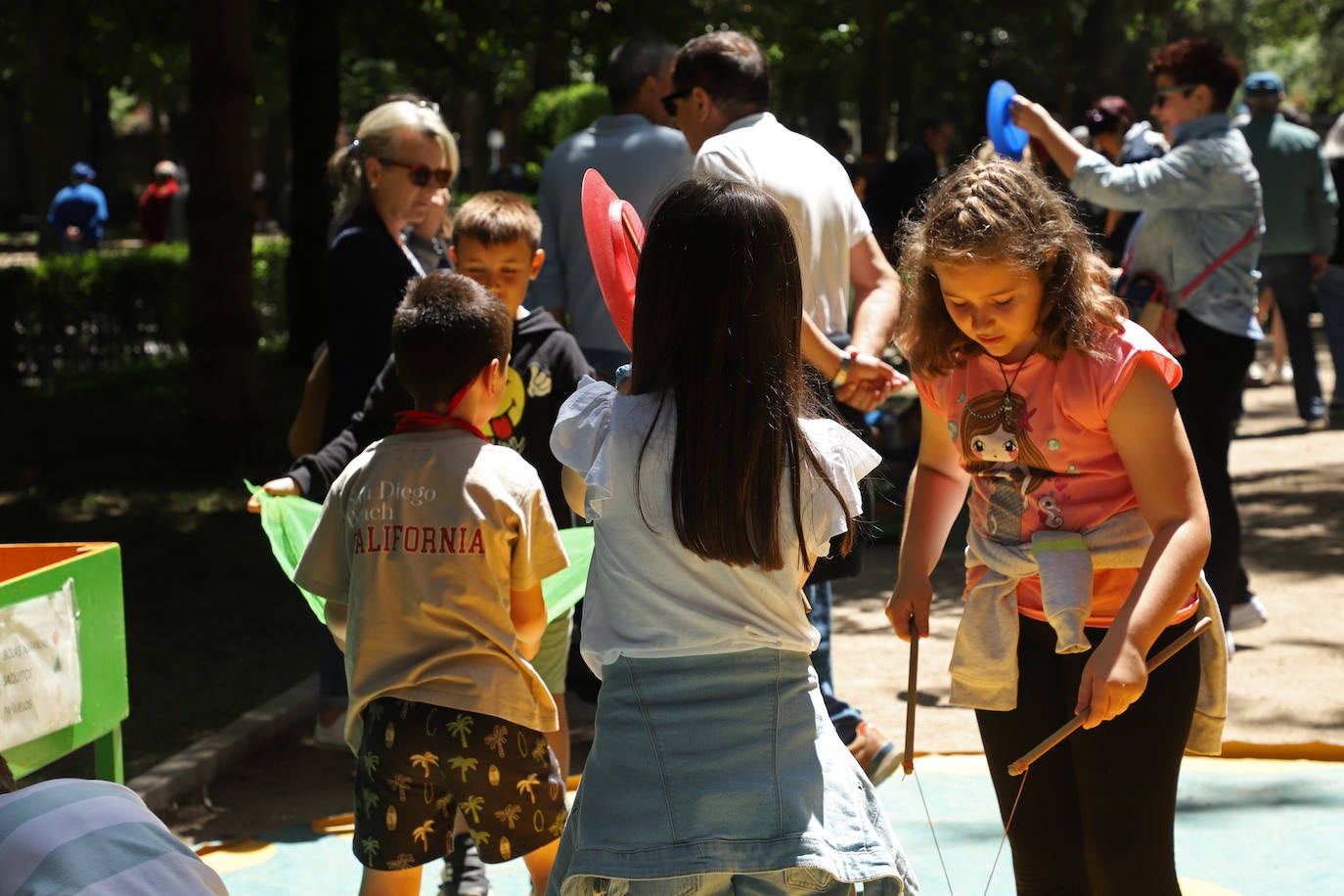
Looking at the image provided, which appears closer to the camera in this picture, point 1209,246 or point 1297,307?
point 1209,246

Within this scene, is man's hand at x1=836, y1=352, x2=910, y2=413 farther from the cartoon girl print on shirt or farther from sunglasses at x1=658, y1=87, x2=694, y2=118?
the cartoon girl print on shirt

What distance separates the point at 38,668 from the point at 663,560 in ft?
6.02

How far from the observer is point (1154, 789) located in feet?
9.52

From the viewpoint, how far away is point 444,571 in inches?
127

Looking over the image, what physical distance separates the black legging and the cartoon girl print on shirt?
21 cm

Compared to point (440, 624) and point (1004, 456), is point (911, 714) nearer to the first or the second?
point (1004, 456)

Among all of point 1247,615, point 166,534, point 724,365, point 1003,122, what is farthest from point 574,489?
point 166,534

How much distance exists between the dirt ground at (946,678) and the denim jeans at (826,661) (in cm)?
80

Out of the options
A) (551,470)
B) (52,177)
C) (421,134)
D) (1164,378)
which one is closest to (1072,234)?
(1164,378)

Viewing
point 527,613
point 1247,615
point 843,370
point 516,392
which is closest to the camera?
point 527,613

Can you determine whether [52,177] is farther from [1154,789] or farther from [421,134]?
[1154,789]

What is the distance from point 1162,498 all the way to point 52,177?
29.2 m

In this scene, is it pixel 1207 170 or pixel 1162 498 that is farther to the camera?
pixel 1207 170

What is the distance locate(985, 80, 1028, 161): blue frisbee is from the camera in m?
5.06
